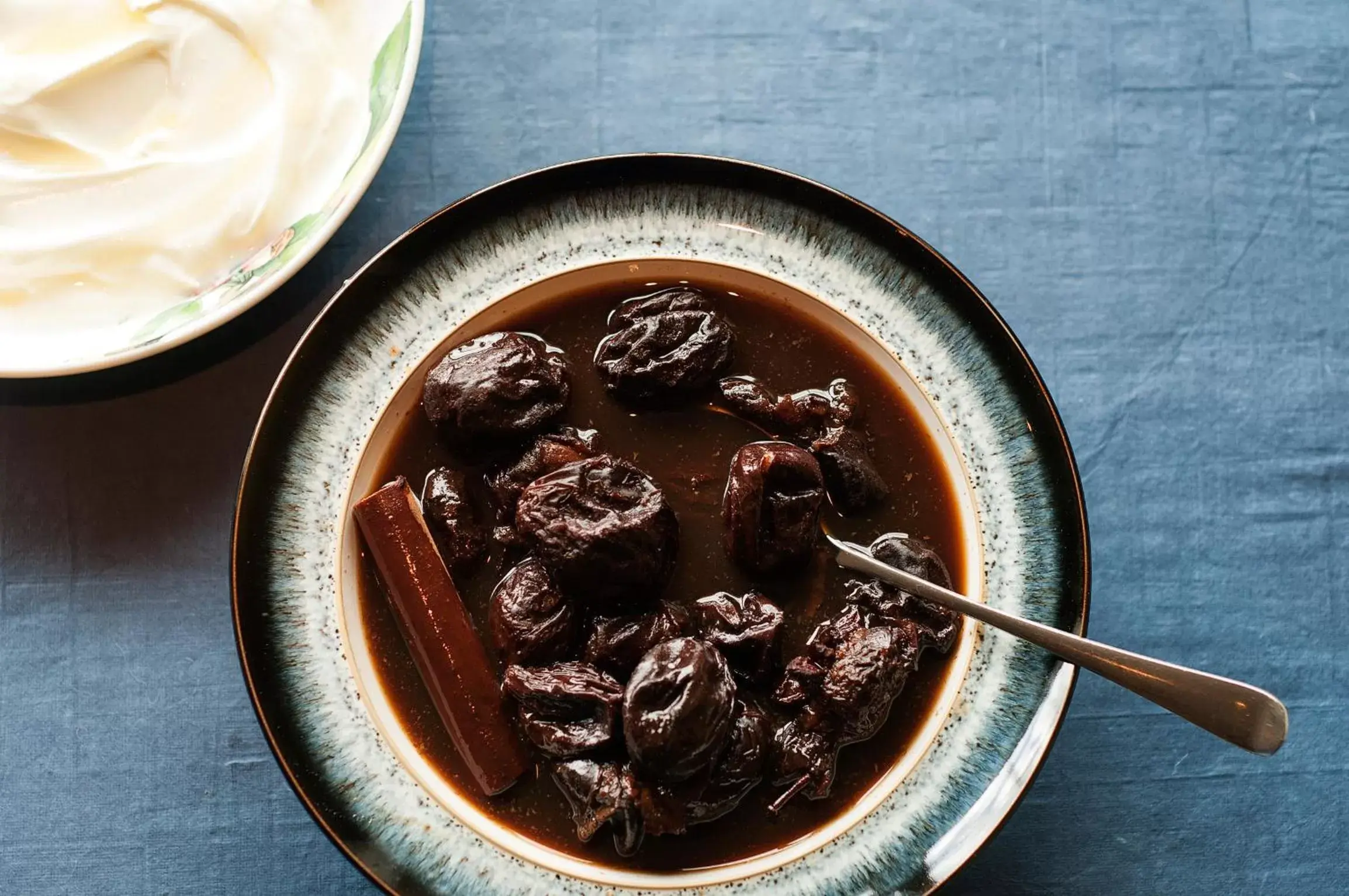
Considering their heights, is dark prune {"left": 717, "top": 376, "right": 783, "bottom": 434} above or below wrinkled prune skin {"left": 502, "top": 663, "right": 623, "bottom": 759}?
above

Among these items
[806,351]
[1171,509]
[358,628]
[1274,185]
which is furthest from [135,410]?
[1274,185]

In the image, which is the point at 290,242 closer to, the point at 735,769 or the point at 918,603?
the point at 735,769

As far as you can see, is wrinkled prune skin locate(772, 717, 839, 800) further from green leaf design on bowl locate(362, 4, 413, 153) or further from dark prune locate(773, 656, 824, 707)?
green leaf design on bowl locate(362, 4, 413, 153)

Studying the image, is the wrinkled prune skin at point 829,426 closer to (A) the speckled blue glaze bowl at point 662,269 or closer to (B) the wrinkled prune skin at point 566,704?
(A) the speckled blue glaze bowl at point 662,269

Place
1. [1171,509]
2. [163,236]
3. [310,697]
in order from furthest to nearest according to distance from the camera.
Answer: [1171,509], [163,236], [310,697]

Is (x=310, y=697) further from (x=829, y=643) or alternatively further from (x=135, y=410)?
(x=829, y=643)

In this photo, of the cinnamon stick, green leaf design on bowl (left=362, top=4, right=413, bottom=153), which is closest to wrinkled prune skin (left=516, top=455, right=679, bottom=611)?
the cinnamon stick
